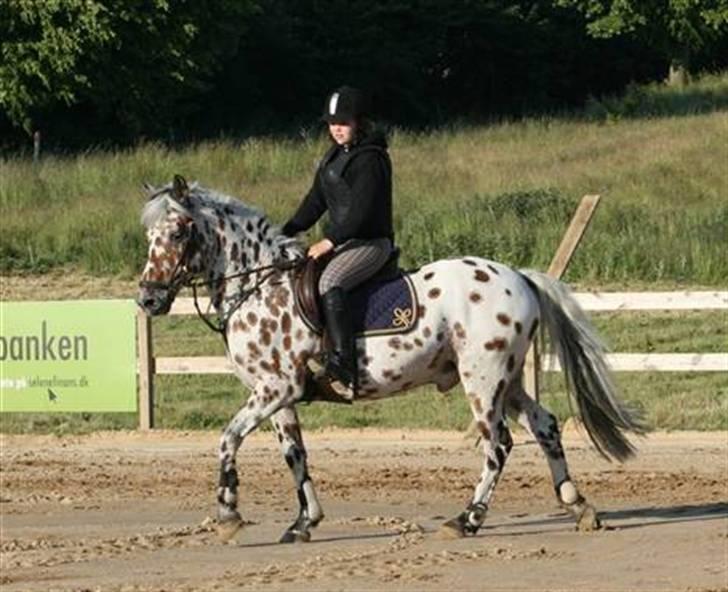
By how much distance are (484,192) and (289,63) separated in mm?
32461

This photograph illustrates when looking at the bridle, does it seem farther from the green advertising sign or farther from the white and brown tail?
the green advertising sign

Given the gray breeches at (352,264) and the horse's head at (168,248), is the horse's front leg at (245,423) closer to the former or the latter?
the gray breeches at (352,264)

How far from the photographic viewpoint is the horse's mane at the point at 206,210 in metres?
14.5

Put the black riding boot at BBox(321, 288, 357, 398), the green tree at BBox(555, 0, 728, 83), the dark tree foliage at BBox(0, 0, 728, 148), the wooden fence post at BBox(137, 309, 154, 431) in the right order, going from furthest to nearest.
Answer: the green tree at BBox(555, 0, 728, 83) < the dark tree foliage at BBox(0, 0, 728, 148) < the wooden fence post at BBox(137, 309, 154, 431) < the black riding boot at BBox(321, 288, 357, 398)

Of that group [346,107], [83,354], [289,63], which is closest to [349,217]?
[346,107]

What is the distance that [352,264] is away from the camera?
1403 cm

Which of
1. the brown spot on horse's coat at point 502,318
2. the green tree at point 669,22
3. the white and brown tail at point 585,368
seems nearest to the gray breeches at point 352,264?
the brown spot on horse's coat at point 502,318

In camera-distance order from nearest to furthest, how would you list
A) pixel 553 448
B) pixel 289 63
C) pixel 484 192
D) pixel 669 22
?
pixel 553 448
pixel 484 192
pixel 669 22
pixel 289 63

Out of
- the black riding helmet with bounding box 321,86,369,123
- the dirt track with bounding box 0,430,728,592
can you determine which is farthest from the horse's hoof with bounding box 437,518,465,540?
the black riding helmet with bounding box 321,86,369,123

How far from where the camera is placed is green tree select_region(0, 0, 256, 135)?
54.4m

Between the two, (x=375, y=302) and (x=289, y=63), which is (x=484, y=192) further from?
(x=289, y=63)

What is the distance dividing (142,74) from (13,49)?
4.84m

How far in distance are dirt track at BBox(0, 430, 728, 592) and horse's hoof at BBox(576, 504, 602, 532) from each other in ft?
0.59

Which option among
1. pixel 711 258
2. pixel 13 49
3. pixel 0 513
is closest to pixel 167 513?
pixel 0 513
